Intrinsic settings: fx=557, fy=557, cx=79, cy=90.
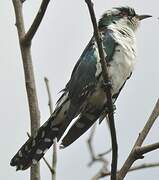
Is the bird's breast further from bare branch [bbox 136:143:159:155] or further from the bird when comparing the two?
bare branch [bbox 136:143:159:155]

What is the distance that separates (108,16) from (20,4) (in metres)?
1.83

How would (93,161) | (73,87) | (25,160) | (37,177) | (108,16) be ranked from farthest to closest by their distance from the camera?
(108,16) → (73,87) → (25,160) → (37,177) → (93,161)

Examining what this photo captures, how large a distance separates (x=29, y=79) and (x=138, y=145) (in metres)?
0.96

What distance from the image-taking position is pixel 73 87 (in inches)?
185

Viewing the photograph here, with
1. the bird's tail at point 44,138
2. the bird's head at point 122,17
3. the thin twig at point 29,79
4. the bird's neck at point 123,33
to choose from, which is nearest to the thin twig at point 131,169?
the thin twig at point 29,79

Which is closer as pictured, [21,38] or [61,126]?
[21,38]

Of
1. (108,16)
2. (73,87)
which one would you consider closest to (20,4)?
(73,87)

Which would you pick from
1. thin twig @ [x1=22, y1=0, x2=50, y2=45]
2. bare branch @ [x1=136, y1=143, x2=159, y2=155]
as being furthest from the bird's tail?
bare branch @ [x1=136, y1=143, x2=159, y2=155]

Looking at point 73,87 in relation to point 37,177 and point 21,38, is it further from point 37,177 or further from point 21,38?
point 37,177

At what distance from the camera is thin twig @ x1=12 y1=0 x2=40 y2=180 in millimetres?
3588

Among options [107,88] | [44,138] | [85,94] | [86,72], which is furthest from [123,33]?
[107,88]

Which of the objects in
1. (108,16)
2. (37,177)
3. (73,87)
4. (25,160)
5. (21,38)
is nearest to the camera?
(37,177)

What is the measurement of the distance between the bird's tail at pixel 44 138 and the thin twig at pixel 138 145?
1.03 m

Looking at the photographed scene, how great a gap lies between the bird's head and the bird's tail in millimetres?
1147
